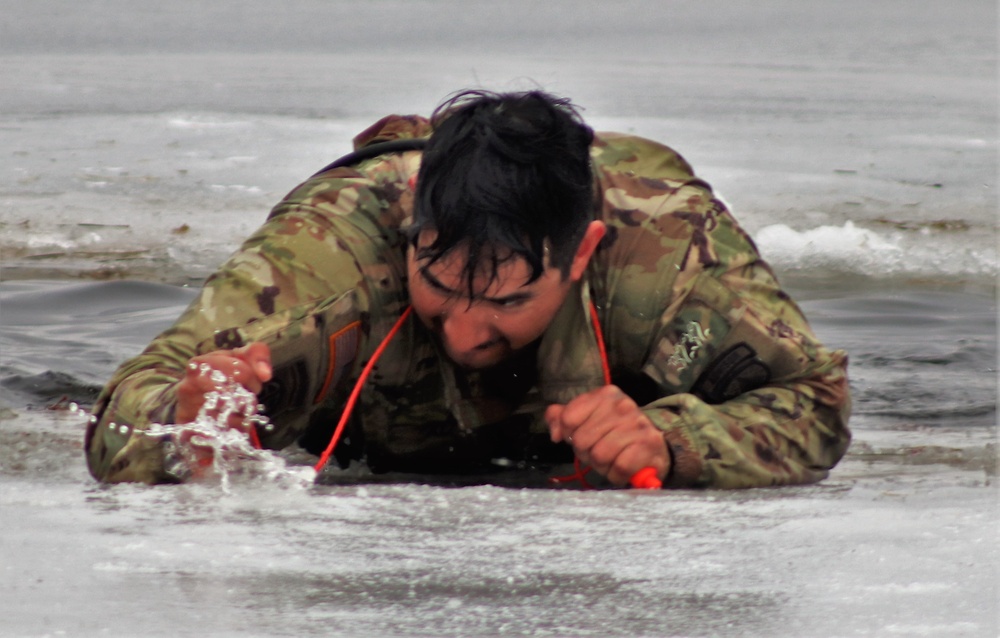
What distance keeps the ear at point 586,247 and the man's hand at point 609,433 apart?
9.2 inches

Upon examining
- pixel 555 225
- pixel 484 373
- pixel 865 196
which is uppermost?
pixel 555 225

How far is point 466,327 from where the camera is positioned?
2.63 metres

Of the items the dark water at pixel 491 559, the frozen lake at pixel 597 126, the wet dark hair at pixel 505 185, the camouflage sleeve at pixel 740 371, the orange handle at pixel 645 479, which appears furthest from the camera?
the camouflage sleeve at pixel 740 371

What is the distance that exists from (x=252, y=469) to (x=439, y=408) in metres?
0.57

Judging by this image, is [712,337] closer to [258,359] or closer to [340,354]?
[340,354]

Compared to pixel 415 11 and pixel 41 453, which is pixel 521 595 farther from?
pixel 415 11

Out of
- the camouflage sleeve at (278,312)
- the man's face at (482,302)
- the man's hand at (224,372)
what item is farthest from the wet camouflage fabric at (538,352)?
the man's hand at (224,372)

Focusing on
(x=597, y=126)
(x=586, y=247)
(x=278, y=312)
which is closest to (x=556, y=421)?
(x=586, y=247)

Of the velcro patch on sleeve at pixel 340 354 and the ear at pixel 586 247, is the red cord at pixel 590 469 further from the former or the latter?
the velcro patch on sleeve at pixel 340 354

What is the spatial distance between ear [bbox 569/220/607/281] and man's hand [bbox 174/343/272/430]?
0.65m

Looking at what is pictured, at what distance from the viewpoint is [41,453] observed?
10.7 feet

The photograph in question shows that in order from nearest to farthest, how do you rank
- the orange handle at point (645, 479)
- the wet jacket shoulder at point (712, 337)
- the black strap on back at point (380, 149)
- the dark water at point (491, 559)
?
the dark water at point (491, 559) < the orange handle at point (645, 479) < the wet jacket shoulder at point (712, 337) < the black strap on back at point (380, 149)

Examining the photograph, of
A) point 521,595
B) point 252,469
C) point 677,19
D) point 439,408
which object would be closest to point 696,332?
point 439,408

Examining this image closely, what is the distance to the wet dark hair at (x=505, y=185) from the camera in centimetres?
252
